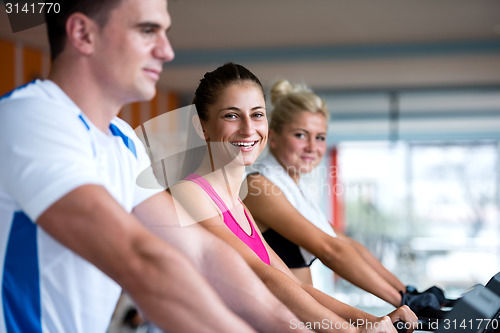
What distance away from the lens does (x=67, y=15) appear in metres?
0.62

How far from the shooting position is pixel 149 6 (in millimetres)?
612

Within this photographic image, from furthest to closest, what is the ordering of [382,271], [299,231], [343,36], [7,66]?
[343,36] → [7,66] → [382,271] → [299,231]

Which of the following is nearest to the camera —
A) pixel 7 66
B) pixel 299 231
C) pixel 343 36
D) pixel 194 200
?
pixel 194 200

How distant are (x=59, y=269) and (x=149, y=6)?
31 centimetres

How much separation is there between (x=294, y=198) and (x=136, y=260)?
0.93 meters

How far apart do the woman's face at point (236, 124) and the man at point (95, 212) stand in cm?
20

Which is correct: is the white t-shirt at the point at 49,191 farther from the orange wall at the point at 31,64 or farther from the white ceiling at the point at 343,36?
the orange wall at the point at 31,64

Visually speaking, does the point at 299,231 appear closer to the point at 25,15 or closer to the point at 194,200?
the point at 194,200

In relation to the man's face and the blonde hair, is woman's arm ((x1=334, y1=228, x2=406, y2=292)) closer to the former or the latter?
the blonde hair

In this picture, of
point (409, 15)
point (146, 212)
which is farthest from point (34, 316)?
point (409, 15)

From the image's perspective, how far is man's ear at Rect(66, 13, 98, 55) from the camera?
614mm

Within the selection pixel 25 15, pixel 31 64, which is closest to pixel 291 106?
pixel 25 15

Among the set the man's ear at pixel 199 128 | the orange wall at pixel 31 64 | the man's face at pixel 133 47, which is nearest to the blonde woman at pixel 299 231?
the man's ear at pixel 199 128

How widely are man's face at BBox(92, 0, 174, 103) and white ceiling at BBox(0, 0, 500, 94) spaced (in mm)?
3159
